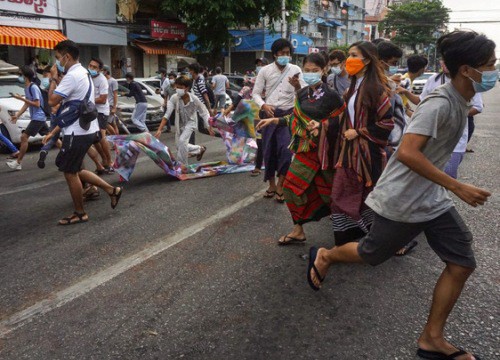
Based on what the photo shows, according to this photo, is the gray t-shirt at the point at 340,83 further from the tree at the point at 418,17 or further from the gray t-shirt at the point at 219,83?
the tree at the point at 418,17

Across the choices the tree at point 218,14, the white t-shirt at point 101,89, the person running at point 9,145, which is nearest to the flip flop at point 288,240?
the white t-shirt at point 101,89

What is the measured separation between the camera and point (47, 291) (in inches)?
132

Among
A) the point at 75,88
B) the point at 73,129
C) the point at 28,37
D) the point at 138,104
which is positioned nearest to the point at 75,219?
the point at 73,129

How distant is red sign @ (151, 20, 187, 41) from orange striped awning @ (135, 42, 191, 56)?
22.6 inches

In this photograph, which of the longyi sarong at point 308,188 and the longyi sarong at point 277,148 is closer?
the longyi sarong at point 308,188

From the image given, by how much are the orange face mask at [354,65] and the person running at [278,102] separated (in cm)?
202

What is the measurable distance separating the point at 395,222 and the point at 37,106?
292 inches

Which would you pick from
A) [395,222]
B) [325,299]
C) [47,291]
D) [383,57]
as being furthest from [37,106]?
[395,222]

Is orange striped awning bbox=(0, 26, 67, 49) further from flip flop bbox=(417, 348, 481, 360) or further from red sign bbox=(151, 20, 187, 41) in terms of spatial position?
flip flop bbox=(417, 348, 481, 360)

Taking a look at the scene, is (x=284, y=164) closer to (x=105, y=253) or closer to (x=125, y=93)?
(x=105, y=253)

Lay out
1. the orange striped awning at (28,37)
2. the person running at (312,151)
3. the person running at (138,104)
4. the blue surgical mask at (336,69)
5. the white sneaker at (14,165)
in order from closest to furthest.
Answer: the person running at (312,151) < the blue surgical mask at (336,69) < the white sneaker at (14,165) < the person running at (138,104) < the orange striped awning at (28,37)

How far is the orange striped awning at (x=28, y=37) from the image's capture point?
1656 cm

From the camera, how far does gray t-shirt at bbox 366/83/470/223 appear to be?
88.4 inches

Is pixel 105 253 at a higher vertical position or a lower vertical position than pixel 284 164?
lower
